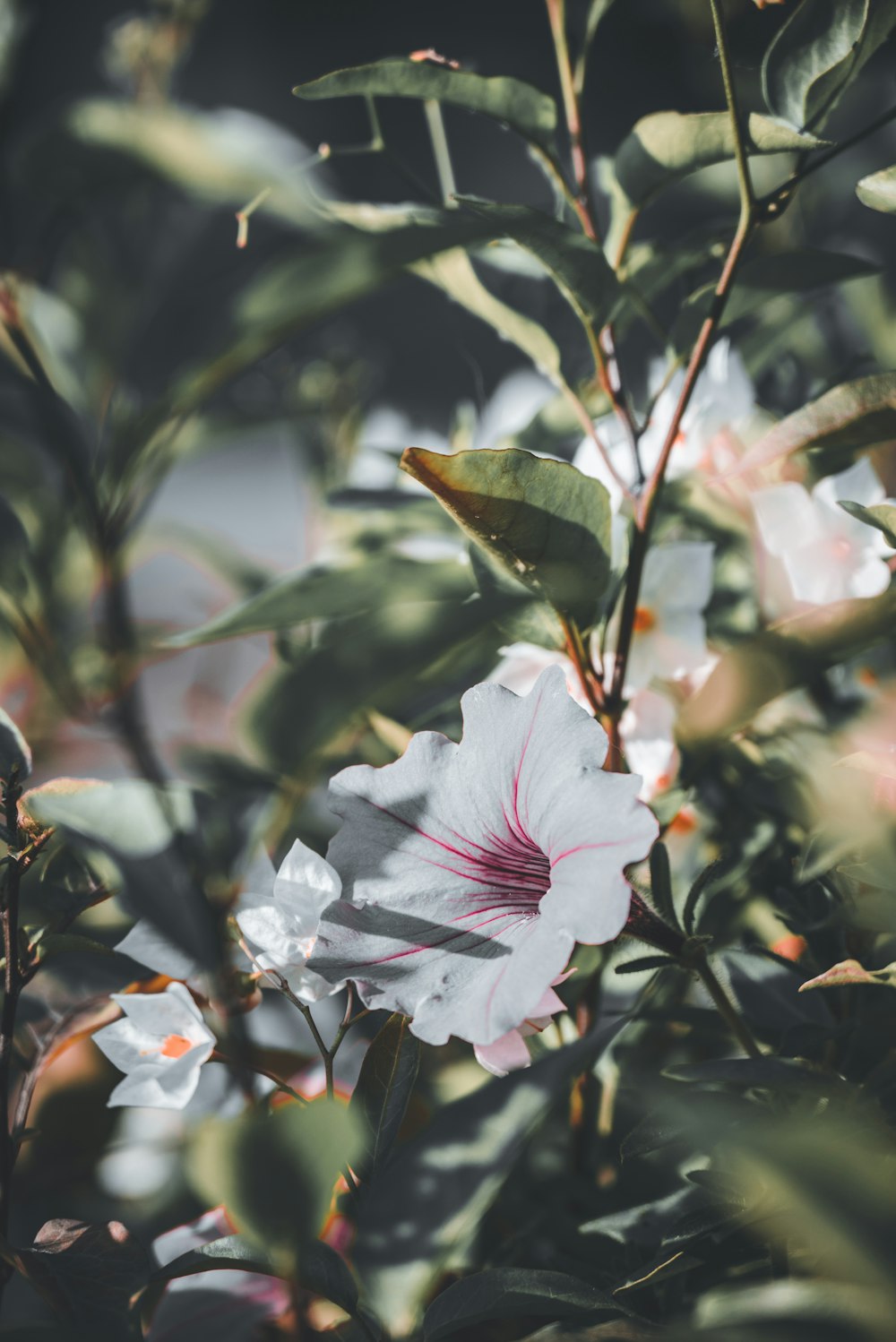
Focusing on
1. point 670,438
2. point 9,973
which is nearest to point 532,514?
point 670,438

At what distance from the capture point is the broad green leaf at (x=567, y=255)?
0.27 metres

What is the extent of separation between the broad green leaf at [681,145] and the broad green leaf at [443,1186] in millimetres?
226

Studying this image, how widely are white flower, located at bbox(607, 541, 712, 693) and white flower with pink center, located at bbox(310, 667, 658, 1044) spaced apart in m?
0.09

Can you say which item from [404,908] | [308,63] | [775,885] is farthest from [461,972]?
[308,63]

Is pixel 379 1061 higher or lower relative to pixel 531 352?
lower

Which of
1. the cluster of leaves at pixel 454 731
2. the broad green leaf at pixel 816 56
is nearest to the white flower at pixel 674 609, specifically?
the cluster of leaves at pixel 454 731

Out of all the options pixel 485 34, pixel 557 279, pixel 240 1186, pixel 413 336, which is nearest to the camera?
pixel 240 1186

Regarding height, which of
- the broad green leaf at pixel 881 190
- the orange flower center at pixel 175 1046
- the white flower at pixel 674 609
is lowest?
the orange flower center at pixel 175 1046

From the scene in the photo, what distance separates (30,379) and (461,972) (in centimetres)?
17

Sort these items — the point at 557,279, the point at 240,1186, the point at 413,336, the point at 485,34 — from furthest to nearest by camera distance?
A: the point at 485,34 < the point at 413,336 < the point at 557,279 < the point at 240,1186

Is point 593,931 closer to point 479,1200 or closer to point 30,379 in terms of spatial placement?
point 479,1200

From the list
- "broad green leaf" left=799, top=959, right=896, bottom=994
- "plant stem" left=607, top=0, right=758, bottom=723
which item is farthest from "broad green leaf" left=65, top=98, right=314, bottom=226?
"broad green leaf" left=799, top=959, right=896, bottom=994

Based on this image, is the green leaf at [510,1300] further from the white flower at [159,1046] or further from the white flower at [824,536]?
→ the white flower at [824,536]

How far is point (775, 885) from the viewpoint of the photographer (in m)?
0.32
